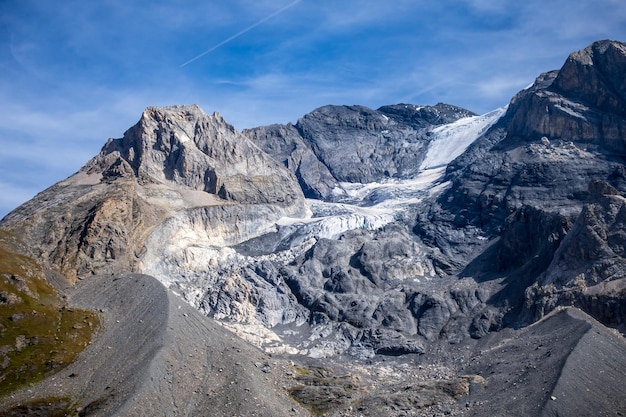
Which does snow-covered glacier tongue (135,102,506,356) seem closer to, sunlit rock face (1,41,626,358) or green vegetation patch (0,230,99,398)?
sunlit rock face (1,41,626,358)

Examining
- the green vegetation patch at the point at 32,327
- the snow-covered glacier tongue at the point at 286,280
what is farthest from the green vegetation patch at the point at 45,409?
the snow-covered glacier tongue at the point at 286,280

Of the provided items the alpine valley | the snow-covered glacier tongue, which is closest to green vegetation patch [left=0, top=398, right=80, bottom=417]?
the alpine valley

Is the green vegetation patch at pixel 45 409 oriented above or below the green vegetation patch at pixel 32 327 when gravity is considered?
below

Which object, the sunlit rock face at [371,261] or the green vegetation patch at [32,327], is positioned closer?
the green vegetation patch at [32,327]

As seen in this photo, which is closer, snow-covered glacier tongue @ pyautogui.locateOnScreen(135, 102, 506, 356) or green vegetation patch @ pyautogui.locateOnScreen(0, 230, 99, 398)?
green vegetation patch @ pyautogui.locateOnScreen(0, 230, 99, 398)

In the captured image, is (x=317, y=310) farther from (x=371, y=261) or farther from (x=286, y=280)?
(x=371, y=261)

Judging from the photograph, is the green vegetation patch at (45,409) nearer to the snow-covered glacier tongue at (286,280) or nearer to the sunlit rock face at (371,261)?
the sunlit rock face at (371,261)

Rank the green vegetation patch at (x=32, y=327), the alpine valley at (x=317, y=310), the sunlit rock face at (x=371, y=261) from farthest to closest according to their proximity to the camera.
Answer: the sunlit rock face at (x=371, y=261)
the green vegetation patch at (x=32, y=327)
the alpine valley at (x=317, y=310)

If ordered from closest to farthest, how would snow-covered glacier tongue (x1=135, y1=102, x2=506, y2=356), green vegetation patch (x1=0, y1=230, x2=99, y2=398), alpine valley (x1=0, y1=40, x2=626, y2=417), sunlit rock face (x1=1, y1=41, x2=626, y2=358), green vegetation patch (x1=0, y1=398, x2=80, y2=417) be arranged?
1. green vegetation patch (x1=0, y1=398, x2=80, y2=417)
2. alpine valley (x1=0, y1=40, x2=626, y2=417)
3. green vegetation patch (x1=0, y1=230, x2=99, y2=398)
4. sunlit rock face (x1=1, y1=41, x2=626, y2=358)
5. snow-covered glacier tongue (x1=135, y1=102, x2=506, y2=356)

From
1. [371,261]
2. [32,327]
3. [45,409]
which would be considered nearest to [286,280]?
[371,261]

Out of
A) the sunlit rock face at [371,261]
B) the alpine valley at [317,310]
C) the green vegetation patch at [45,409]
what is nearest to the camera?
the green vegetation patch at [45,409]
